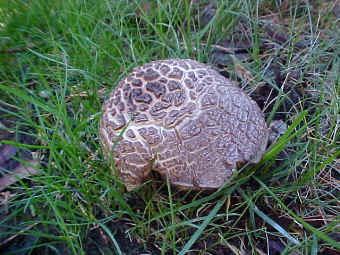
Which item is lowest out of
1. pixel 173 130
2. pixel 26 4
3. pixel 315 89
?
pixel 315 89

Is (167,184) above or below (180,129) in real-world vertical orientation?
below

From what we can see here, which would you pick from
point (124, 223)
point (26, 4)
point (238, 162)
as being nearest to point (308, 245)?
point (238, 162)

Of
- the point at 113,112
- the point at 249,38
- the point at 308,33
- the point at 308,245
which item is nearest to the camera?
the point at 308,245

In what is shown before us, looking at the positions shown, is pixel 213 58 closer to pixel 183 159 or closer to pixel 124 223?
pixel 183 159
